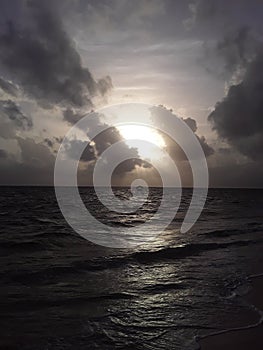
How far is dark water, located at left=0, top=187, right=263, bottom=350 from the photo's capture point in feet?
26.0

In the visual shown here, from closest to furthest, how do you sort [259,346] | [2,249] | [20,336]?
[259,346] < [20,336] < [2,249]

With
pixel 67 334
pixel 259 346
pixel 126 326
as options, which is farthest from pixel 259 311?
pixel 67 334

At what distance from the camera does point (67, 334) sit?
7965mm

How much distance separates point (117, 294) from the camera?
445 inches

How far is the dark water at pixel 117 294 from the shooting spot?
7.93 metres

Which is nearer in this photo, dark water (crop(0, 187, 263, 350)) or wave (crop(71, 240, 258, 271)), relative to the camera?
dark water (crop(0, 187, 263, 350))

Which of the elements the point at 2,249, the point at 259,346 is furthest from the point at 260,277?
the point at 2,249

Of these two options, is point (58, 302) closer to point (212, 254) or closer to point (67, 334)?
point (67, 334)

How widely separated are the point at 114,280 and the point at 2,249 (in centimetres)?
859

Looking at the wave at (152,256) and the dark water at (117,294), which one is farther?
the wave at (152,256)

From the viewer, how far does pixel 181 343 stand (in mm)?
7582

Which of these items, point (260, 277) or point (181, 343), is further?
point (260, 277)

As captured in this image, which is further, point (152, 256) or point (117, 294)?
point (152, 256)

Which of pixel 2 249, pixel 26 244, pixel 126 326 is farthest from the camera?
pixel 26 244
